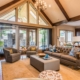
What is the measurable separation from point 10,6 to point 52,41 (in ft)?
15.8

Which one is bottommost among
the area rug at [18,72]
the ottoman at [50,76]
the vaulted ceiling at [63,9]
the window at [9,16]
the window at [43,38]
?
the area rug at [18,72]

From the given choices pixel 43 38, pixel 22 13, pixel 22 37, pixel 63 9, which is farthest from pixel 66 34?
pixel 22 13

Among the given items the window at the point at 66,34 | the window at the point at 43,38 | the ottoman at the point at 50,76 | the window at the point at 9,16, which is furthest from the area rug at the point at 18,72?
the window at the point at 66,34

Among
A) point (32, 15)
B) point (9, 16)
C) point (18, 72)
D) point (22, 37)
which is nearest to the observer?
point (18, 72)

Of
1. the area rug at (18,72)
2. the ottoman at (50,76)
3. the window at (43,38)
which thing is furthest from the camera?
the window at (43,38)

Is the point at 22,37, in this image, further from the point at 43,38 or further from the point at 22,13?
the point at 43,38

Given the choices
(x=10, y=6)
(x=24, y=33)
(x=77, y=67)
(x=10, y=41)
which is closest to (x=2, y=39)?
(x=10, y=41)

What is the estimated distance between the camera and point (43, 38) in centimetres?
827

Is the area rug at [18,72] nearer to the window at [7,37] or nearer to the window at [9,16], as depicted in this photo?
the window at [7,37]

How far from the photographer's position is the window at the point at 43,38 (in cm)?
814

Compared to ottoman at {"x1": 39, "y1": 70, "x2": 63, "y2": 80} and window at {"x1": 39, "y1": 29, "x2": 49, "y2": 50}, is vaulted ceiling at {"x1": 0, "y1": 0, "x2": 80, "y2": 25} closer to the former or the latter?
window at {"x1": 39, "y1": 29, "x2": 49, "y2": 50}

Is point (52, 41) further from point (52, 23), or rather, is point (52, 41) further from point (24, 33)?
point (24, 33)

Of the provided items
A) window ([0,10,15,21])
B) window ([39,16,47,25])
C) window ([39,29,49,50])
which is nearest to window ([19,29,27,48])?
window ([0,10,15,21])

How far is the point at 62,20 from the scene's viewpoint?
23.9ft
